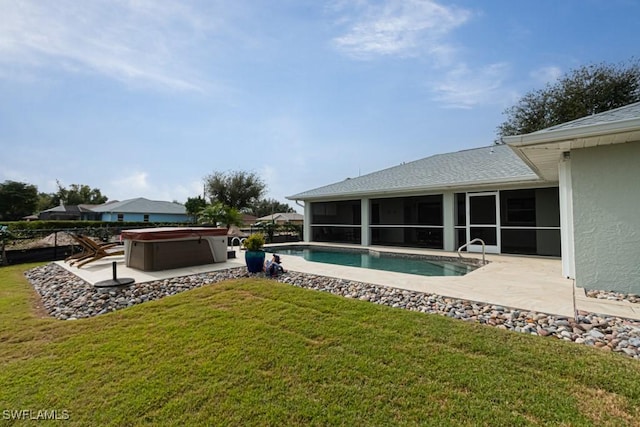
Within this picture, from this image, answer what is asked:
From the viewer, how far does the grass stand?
2.33 metres

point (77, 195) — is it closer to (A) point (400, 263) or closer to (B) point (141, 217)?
(B) point (141, 217)

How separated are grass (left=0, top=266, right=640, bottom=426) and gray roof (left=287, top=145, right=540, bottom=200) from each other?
8955 millimetres

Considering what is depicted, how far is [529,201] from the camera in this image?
40.3ft

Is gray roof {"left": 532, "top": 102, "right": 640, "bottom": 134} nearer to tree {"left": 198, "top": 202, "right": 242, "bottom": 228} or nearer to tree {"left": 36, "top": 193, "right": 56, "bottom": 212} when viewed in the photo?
tree {"left": 198, "top": 202, "right": 242, "bottom": 228}

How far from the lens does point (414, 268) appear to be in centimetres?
965

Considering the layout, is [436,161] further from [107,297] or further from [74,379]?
[74,379]

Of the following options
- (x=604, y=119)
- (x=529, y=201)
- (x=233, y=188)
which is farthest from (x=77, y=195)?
(x=604, y=119)

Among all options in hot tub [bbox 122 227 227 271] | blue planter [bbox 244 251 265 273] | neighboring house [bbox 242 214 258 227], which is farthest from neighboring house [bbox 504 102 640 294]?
neighboring house [bbox 242 214 258 227]

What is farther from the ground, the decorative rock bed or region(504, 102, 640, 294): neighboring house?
region(504, 102, 640, 294): neighboring house

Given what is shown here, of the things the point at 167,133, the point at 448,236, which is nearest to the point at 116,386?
the point at 448,236

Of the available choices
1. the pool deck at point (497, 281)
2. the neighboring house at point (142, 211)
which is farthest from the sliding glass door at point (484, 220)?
the neighboring house at point (142, 211)

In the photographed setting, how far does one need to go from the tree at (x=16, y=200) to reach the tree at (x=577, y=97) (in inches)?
2348

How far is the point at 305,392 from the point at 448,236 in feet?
37.1

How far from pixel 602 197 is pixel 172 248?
9566 millimetres
